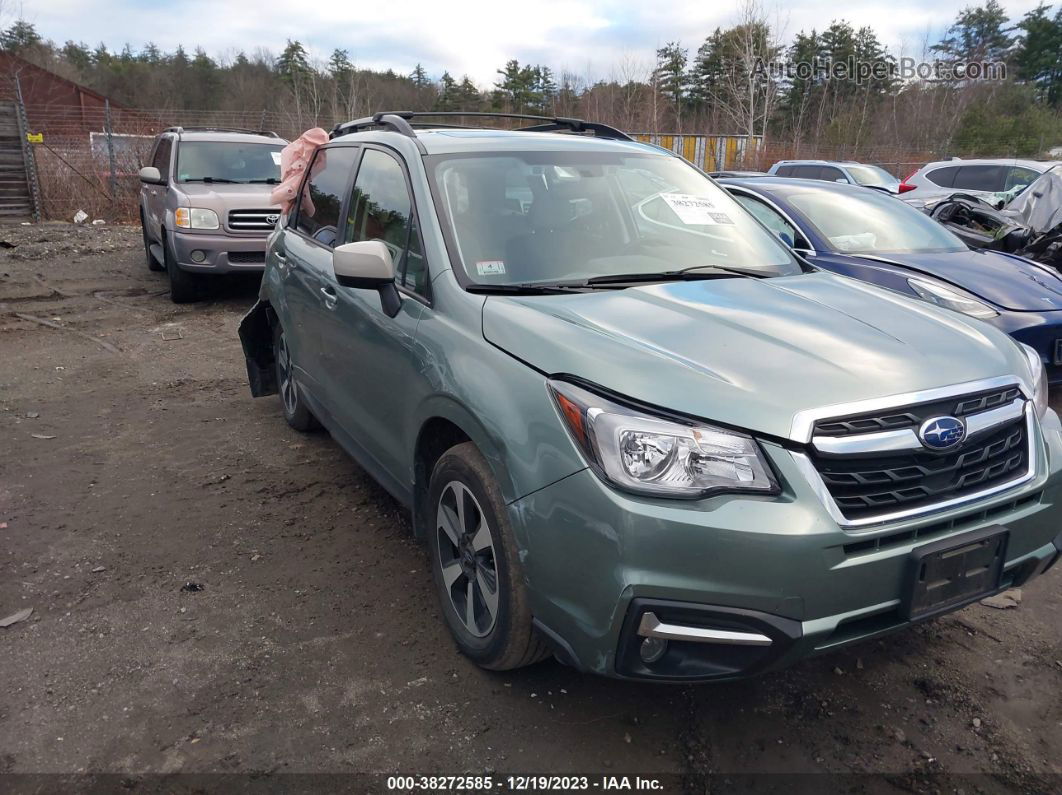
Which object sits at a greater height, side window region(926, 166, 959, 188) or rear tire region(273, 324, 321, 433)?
side window region(926, 166, 959, 188)

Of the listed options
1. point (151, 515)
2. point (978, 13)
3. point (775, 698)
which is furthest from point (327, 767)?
point (978, 13)

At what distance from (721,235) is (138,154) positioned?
1841 centimetres

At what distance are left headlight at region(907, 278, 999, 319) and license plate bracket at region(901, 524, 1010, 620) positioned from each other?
3.53m

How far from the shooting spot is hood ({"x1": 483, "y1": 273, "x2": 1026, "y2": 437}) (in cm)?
211

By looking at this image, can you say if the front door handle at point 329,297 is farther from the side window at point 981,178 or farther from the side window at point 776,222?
the side window at point 981,178

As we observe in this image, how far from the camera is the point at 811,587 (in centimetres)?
197

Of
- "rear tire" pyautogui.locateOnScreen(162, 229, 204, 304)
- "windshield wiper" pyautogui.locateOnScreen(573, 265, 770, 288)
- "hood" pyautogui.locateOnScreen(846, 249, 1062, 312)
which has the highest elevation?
"windshield wiper" pyautogui.locateOnScreen(573, 265, 770, 288)

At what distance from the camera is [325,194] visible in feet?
13.8

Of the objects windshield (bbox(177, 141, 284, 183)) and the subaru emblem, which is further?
windshield (bbox(177, 141, 284, 183))

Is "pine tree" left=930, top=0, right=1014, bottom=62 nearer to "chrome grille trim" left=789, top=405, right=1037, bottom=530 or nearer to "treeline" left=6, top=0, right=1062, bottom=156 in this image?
"treeline" left=6, top=0, right=1062, bottom=156

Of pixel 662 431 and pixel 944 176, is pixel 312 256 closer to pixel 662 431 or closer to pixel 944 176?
pixel 662 431

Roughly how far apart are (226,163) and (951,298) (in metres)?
8.39

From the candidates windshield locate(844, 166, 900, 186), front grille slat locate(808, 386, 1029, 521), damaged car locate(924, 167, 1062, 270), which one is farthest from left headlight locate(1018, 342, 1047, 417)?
windshield locate(844, 166, 900, 186)

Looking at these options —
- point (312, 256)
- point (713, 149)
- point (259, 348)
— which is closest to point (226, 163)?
point (259, 348)
